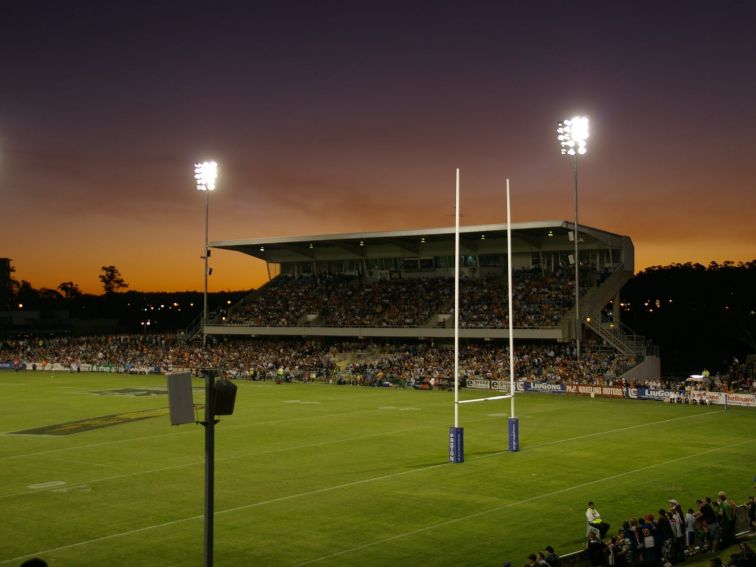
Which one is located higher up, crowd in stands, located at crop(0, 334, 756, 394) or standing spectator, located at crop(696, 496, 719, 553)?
crowd in stands, located at crop(0, 334, 756, 394)

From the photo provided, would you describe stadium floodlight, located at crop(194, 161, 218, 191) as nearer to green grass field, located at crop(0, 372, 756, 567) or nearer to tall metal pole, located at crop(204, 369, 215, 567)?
green grass field, located at crop(0, 372, 756, 567)

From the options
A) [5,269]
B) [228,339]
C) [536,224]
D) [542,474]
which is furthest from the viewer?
[5,269]

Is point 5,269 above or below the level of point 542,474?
above

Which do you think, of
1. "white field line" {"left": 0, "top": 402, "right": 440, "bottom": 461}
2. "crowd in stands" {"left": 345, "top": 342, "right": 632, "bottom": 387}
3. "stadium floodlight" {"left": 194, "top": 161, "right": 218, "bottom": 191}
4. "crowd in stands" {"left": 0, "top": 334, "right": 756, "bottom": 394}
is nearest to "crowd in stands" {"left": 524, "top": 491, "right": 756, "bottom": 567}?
"white field line" {"left": 0, "top": 402, "right": 440, "bottom": 461}

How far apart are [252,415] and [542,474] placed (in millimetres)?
18888

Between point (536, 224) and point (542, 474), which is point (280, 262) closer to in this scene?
point (536, 224)

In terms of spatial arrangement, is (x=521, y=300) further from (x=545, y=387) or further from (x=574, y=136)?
(x=574, y=136)

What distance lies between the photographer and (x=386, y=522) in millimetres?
18500

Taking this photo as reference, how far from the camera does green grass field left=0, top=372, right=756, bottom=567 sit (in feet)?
54.5

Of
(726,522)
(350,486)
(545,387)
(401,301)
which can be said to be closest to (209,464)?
(726,522)

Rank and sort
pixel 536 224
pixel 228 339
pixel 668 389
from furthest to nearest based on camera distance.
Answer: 1. pixel 228 339
2. pixel 536 224
3. pixel 668 389

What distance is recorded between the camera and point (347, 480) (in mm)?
23266

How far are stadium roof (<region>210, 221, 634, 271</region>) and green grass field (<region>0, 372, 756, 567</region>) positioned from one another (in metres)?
22.8

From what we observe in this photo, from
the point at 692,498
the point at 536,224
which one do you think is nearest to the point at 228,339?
the point at 536,224
